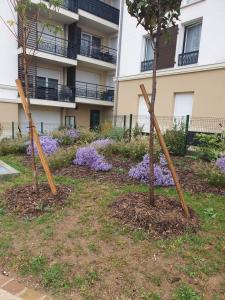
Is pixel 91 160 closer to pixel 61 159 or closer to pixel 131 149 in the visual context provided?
pixel 61 159

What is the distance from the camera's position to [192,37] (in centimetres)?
1364

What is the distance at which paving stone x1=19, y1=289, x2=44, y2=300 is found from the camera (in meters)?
2.54

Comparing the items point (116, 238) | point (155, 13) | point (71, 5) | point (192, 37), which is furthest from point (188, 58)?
point (116, 238)

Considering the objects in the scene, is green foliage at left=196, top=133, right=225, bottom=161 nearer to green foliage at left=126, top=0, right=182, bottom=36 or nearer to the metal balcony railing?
green foliage at left=126, top=0, right=182, bottom=36

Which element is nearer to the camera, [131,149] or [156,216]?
[156,216]

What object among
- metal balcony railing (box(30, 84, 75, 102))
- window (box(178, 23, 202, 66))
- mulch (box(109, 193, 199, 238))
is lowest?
mulch (box(109, 193, 199, 238))

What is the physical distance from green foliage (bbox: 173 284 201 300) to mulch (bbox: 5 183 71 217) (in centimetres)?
243

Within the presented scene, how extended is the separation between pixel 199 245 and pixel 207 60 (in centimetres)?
1133

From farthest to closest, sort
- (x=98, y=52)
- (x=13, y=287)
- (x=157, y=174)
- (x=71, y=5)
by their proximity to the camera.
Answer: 1. (x=98, y=52)
2. (x=71, y=5)
3. (x=157, y=174)
4. (x=13, y=287)

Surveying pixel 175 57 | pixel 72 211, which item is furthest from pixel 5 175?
pixel 175 57

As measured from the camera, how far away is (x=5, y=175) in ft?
20.3

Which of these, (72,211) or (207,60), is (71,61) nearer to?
(207,60)

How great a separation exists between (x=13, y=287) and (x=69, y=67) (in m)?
18.5

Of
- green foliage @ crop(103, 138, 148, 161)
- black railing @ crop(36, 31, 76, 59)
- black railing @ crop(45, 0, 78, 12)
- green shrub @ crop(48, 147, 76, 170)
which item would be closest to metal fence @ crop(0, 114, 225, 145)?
green foliage @ crop(103, 138, 148, 161)
